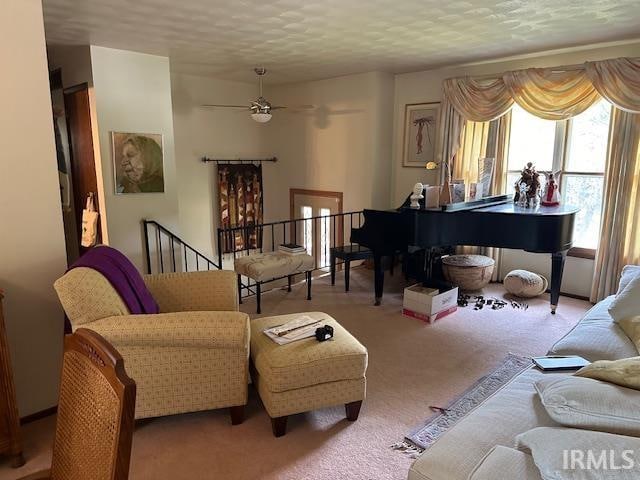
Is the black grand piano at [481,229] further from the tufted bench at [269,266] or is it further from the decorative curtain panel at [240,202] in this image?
the decorative curtain panel at [240,202]

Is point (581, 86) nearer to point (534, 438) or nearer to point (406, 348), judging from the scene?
point (406, 348)

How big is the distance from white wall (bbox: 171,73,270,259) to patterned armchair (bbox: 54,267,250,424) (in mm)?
3994

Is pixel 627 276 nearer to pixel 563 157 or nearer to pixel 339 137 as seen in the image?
pixel 563 157

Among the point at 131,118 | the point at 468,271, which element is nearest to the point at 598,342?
the point at 468,271

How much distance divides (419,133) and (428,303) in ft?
8.42

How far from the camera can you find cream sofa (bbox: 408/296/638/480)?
1158 millimetres

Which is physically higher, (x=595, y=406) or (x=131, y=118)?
(x=131, y=118)

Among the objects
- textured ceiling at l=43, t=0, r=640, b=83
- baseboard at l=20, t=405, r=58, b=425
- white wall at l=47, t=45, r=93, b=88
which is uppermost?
textured ceiling at l=43, t=0, r=640, b=83

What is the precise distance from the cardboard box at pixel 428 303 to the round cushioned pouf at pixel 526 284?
78 cm

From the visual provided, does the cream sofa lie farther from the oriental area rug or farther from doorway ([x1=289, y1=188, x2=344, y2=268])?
doorway ([x1=289, y1=188, x2=344, y2=268])

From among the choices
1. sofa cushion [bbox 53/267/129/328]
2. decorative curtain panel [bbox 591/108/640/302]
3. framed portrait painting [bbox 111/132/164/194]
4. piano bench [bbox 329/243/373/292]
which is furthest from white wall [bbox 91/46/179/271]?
decorative curtain panel [bbox 591/108/640/302]

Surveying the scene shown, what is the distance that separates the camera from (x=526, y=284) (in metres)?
4.53

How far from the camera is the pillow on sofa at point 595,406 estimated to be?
119cm

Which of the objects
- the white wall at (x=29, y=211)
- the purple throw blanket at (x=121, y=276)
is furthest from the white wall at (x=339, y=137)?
the white wall at (x=29, y=211)
